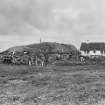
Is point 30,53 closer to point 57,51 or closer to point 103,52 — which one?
point 57,51

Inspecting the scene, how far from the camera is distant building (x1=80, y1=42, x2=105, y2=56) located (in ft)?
230

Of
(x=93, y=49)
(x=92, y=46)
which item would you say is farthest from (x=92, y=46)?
(x=93, y=49)

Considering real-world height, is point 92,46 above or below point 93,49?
above

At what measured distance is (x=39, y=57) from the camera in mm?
52094

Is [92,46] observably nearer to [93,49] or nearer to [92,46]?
[92,46]

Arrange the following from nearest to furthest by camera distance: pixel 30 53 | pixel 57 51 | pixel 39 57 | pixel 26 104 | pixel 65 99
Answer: pixel 26 104
pixel 65 99
pixel 39 57
pixel 30 53
pixel 57 51

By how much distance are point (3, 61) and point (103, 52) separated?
37399 millimetres

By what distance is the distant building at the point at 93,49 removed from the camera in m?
70.0

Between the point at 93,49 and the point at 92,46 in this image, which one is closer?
the point at 93,49

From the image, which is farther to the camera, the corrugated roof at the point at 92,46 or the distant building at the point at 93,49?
the corrugated roof at the point at 92,46

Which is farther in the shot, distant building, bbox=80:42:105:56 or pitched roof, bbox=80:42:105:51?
pitched roof, bbox=80:42:105:51

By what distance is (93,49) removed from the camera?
230 feet

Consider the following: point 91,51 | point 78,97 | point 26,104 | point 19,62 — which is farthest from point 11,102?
point 91,51

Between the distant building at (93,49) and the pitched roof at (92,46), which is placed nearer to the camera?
the distant building at (93,49)
